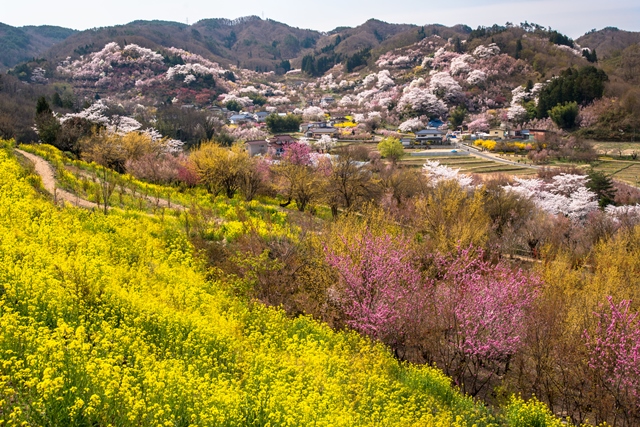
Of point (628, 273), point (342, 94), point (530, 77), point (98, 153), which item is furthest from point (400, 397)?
point (342, 94)

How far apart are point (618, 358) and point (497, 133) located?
236 ft

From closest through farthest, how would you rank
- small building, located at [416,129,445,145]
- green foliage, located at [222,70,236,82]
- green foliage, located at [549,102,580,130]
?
green foliage, located at [549,102,580,130]
small building, located at [416,129,445,145]
green foliage, located at [222,70,236,82]

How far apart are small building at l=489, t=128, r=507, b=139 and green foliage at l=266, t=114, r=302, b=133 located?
120 ft

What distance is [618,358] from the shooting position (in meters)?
11.3

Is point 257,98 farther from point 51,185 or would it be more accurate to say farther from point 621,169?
point 51,185

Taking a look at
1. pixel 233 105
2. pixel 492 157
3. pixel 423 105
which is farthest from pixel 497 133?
pixel 233 105

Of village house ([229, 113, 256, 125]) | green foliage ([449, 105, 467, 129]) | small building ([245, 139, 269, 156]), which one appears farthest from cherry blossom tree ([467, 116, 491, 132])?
village house ([229, 113, 256, 125])

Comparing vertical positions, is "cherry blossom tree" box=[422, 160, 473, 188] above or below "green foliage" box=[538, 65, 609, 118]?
below

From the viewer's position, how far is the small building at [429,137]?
73.5 meters

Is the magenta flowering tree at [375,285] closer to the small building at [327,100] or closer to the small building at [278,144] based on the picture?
the small building at [278,144]

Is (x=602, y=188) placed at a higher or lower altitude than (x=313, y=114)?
lower

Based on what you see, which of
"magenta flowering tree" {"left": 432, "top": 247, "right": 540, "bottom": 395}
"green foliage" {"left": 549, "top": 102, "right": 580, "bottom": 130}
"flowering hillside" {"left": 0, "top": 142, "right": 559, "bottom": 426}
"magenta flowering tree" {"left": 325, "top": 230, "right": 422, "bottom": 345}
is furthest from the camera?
"green foliage" {"left": 549, "top": 102, "right": 580, "bottom": 130}

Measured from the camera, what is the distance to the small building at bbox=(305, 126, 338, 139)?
79.6 m

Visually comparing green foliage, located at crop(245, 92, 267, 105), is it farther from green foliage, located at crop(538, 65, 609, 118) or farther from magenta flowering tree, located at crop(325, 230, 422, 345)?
magenta flowering tree, located at crop(325, 230, 422, 345)
